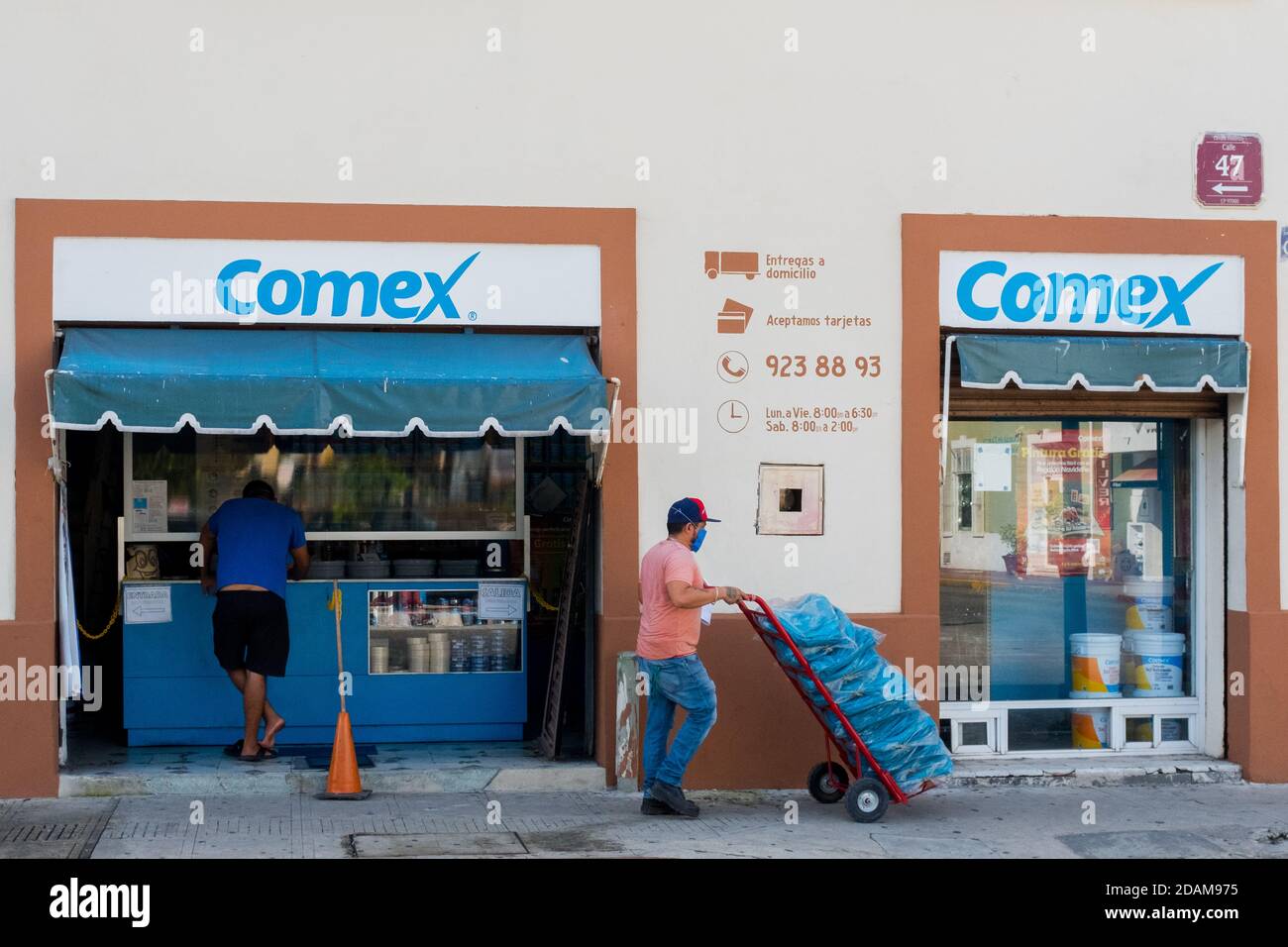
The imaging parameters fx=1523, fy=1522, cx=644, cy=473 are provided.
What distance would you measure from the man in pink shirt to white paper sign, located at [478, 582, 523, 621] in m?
1.97

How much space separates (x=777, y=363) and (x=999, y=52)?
257 centimetres

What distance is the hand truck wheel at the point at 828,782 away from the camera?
30.6 ft

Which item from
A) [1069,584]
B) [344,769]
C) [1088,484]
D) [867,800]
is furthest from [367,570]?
[1088,484]

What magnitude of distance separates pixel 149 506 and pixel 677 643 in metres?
4.05

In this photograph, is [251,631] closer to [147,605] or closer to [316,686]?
[316,686]

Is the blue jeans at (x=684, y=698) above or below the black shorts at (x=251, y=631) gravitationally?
below

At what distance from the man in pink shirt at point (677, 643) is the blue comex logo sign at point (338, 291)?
2.02 m

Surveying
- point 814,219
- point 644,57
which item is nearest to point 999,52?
point 814,219

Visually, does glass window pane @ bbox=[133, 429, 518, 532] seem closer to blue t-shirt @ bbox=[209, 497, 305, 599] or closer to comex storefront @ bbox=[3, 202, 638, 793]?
comex storefront @ bbox=[3, 202, 638, 793]

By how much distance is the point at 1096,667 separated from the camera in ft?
34.9

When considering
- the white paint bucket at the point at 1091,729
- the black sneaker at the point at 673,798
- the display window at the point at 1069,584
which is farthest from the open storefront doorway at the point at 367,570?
the white paint bucket at the point at 1091,729

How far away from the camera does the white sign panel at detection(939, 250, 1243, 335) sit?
393 inches

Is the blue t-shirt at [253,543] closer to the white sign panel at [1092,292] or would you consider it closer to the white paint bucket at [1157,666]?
the white sign panel at [1092,292]

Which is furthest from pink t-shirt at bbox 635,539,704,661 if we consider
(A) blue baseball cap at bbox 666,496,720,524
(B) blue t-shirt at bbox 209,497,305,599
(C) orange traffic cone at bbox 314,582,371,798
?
(B) blue t-shirt at bbox 209,497,305,599
